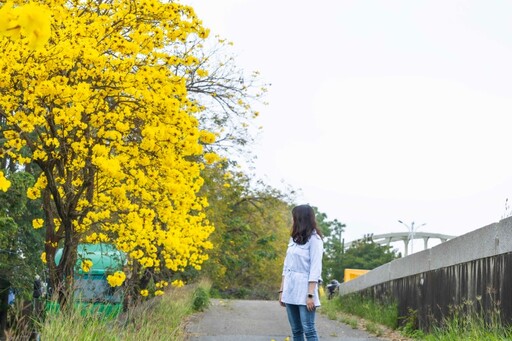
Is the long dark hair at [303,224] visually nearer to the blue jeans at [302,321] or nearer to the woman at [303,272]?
the woman at [303,272]

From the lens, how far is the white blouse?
8.31 m

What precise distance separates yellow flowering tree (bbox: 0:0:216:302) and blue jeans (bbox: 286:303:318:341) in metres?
2.53

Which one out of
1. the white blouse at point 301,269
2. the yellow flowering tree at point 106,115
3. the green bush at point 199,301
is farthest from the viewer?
the green bush at point 199,301

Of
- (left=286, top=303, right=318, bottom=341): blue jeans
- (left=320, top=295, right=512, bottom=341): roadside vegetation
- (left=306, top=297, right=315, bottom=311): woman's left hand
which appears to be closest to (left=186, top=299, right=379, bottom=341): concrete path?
(left=320, top=295, right=512, bottom=341): roadside vegetation

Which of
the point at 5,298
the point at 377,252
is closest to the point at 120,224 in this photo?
the point at 5,298

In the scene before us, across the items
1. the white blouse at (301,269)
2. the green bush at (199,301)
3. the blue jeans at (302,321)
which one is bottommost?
the blue jeans at (302,321)

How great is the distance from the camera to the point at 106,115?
1029 cm

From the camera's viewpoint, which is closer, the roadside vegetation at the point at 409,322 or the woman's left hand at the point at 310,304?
the woman's left hand at the point at 310,304

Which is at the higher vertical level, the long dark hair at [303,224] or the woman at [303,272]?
the long dark hair at [303,224]

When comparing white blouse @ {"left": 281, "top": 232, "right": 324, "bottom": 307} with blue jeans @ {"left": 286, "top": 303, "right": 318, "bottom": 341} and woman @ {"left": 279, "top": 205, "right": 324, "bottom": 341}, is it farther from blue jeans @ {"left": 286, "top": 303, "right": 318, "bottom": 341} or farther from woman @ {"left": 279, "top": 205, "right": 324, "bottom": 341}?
blue jeans @ {"left": 286, "top": 303, "right": 318, "bottom": 341}

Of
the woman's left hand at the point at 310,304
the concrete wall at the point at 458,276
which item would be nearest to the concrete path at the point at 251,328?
the concrete wall at the point at 458,276

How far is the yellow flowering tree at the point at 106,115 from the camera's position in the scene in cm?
966

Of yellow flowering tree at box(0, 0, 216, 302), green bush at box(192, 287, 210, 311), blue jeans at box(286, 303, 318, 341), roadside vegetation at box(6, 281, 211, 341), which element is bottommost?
roadside vegetation at box(6, 281, 211, 341)

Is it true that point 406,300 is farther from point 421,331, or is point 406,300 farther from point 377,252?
point 377,252
